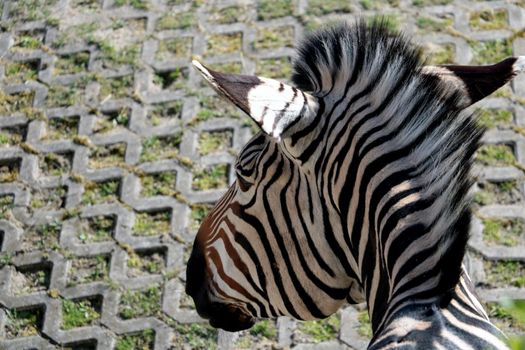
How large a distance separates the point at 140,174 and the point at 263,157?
3062mm

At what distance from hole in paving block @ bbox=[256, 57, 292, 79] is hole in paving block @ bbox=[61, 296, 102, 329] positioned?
6.48ft

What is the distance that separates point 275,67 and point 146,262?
5.75ft

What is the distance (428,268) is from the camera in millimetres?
2414

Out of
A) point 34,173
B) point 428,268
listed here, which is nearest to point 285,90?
point 428,268

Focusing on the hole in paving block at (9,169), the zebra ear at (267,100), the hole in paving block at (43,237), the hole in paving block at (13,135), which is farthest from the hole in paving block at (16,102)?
the zebra ear at (267,100)

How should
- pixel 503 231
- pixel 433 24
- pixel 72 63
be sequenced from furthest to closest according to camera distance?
pixel 72 63, pixel 433 24, pixel 503 231

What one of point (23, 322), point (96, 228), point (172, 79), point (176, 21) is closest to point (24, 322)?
point (23, 322)

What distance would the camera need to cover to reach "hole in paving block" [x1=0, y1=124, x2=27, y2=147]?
622 centimetres

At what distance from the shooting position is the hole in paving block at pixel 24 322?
5.19 metres

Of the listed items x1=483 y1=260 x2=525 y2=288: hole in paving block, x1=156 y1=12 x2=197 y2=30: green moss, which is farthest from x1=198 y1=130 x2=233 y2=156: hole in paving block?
x1=483 y1=260 x2=525 y2=288: hole in paving block

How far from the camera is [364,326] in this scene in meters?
4.97

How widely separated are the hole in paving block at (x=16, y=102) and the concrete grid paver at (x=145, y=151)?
14 mm

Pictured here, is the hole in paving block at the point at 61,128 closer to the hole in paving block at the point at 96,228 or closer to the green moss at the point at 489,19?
the hole in paving block at the point at 96,228

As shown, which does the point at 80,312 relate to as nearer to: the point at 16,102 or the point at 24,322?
the point at 24,322
